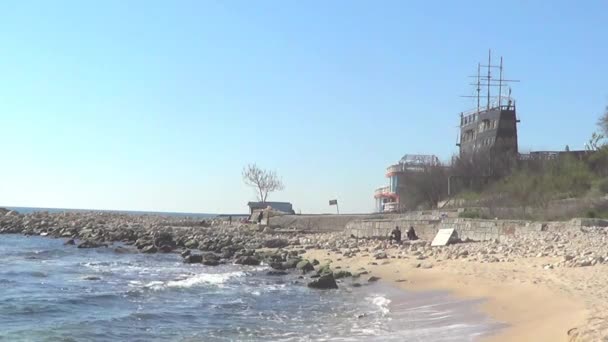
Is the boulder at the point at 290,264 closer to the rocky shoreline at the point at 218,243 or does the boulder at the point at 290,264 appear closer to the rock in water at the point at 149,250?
the rocky shoreline at the point at 218,243

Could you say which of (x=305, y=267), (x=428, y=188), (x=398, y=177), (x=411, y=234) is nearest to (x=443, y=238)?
(x=411, y=234)

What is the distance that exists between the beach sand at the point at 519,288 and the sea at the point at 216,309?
500 mm

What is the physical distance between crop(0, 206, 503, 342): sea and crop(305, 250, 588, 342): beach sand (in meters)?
0.50

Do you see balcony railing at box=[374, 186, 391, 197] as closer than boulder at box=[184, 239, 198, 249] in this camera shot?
No

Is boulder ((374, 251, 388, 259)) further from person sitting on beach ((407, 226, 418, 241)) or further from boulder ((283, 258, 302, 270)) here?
person sitting on beach ((407, 226, 418, 241))

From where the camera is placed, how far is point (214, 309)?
1488 centimetres

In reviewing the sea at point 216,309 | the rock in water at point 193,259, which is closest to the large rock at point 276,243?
the rock in water at point 193,259

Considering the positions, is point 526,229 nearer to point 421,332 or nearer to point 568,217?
point 568,217

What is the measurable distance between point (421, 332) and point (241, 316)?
457 centimetres

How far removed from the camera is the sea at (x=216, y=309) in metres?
11.3

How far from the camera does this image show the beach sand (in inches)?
370

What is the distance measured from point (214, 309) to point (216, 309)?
0.05 metres

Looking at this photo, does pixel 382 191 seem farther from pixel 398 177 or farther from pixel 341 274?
pixel 341 274

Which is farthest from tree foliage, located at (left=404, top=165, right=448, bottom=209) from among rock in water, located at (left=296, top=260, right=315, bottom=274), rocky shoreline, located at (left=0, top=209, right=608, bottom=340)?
rock in water, located at (left=296, top=260, right=315, bottom=274)
